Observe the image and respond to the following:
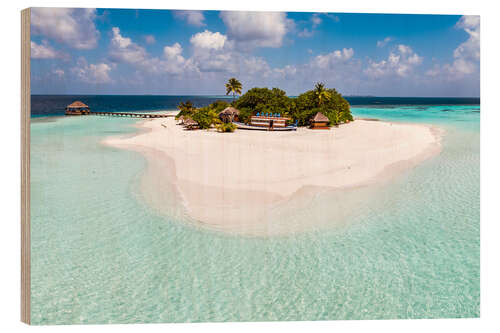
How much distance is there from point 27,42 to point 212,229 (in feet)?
19.3

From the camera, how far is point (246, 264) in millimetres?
6938

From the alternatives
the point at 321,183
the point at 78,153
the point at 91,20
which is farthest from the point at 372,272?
the point at 78,153

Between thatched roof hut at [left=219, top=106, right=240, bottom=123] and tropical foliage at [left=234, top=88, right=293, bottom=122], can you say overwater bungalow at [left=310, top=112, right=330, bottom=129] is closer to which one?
tropical foliage at [left=234, top=88, right=293, bottom=122]

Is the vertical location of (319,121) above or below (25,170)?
above

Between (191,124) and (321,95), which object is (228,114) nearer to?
(191,124)

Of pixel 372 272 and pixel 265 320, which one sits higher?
pixel 372 272

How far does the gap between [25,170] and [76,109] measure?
131 ft

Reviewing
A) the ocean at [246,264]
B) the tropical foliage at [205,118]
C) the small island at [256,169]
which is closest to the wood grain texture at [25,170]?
the ocean at [246,264]

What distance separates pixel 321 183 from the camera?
1156cm

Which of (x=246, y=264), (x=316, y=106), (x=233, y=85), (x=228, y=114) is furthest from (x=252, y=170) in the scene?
(x=316, y=106)

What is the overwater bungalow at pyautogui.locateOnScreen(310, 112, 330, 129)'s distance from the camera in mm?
27984

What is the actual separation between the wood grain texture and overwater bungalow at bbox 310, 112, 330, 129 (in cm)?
2362
